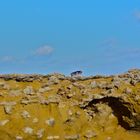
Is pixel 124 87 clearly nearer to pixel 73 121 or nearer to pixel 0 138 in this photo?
pixel 73 121

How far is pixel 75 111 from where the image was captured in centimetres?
1096

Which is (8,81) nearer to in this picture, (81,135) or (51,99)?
(51,99)

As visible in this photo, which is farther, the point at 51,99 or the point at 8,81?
the point at 8,81

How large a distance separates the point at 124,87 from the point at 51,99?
2.00 m

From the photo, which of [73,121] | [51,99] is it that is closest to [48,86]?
[51,99]

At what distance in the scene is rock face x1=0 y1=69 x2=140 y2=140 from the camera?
10641 millimetres

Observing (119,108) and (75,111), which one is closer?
(75,111)

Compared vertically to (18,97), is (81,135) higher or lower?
lower

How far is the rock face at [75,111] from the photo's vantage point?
1064 cm

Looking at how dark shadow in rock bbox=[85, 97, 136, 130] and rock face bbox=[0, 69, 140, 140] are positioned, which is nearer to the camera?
rock face bbox=[0, 69, 140, 140]

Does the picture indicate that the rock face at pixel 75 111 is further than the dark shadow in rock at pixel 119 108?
No

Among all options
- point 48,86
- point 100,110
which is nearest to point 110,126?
point 100,110

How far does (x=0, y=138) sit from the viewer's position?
1057 centimetres

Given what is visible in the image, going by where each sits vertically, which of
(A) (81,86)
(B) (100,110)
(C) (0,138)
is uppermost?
(A) (81,86)
